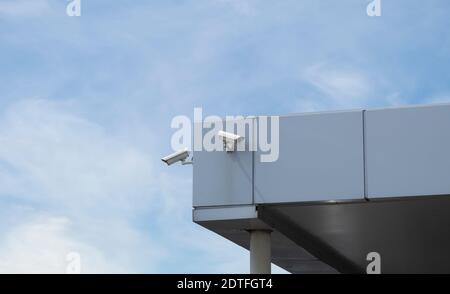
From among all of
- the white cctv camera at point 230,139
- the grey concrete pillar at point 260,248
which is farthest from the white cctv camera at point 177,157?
the grey concrete pillar at point 260,248

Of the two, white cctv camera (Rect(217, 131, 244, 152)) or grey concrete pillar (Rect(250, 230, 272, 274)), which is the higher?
white cctv camera (Rect(217, 131, 244, 152))

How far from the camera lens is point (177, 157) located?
1237 centimetres

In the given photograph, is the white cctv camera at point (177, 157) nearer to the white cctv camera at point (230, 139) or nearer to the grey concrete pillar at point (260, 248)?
the white cctv camera at point (230, 139)

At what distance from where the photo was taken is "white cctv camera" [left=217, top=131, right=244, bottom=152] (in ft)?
39.2

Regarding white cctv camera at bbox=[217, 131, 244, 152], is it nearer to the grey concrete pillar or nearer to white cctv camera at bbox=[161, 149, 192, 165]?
white cctv camera at bbox=[161, 149, 192, 165]

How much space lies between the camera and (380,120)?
37.9ft

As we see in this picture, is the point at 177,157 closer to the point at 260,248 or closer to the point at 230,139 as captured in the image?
the point at 230,139

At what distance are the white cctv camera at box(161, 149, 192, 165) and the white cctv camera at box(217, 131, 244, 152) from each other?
618mm

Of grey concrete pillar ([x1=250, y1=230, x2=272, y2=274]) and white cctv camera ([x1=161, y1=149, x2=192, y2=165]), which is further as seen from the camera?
grey concrete pillar ([x1=250, y1=230, x2=272, y2=274])

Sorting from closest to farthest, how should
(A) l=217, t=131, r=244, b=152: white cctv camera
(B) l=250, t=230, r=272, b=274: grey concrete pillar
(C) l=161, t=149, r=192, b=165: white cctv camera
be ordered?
(A) l=217, t=131, r=244, b=152: white cctv camera → (C) l=161, t=149, r=192, b=165: white cctv camera → (B) l=250, t=230, r=272, b=274: grey concrete pillar

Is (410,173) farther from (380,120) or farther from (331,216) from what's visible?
(331,216)

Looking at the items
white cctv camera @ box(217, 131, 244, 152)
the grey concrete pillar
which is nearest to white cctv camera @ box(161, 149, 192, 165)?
white cctv camera @ box(217, 131, 244, 152)
